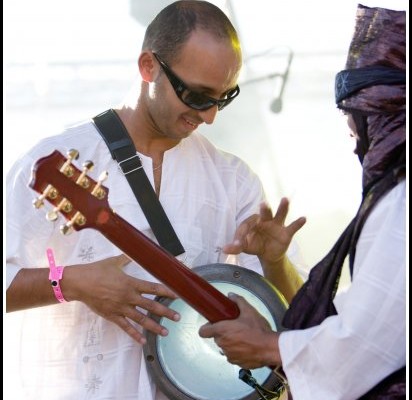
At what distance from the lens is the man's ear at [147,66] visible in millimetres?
3869

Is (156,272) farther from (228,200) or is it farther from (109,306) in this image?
(228,200)

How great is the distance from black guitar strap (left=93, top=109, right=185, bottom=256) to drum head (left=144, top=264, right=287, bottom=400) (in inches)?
7.8

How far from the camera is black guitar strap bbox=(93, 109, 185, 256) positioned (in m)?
3.71

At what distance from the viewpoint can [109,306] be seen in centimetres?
352

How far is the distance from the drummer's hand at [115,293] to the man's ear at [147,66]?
0.72 metres

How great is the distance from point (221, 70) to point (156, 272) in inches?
33.9

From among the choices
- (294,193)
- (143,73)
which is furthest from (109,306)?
(294,193)

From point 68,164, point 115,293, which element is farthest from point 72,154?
point 115,293

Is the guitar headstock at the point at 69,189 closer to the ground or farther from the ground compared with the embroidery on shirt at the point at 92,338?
farther from the ground

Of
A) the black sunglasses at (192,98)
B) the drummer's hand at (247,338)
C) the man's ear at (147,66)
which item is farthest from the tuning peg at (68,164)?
the man's ear at (147,66)

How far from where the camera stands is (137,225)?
3.72 meters

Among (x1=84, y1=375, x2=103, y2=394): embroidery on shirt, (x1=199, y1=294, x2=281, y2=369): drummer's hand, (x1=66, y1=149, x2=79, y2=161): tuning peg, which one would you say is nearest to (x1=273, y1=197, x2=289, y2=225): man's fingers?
(x1=199, y1=294, x2=281, y2=369): drummer's hand

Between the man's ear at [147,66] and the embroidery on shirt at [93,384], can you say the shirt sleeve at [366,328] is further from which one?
the man's ear at [147,66]

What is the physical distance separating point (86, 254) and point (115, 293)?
27cm
